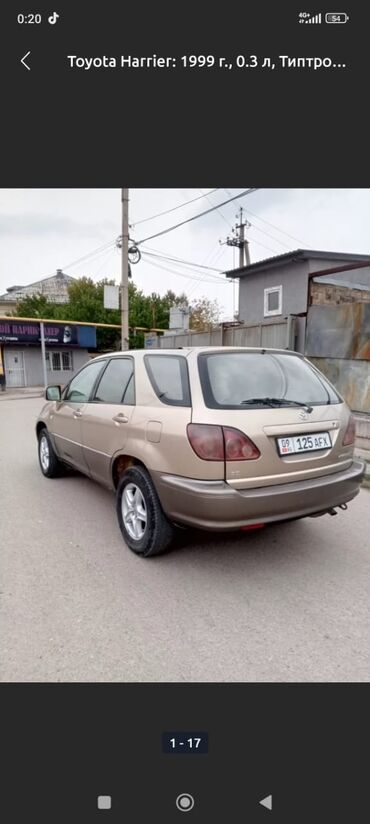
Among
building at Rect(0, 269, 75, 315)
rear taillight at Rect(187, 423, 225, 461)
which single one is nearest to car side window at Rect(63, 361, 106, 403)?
rear taillight at Rect(187, 423, 225, 461)

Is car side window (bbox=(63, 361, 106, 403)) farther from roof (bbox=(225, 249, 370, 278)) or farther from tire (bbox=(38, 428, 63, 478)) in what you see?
roof (bbox=(225, 249, 370, 278))

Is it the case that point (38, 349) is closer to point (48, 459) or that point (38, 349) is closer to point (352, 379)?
point (48, 459)

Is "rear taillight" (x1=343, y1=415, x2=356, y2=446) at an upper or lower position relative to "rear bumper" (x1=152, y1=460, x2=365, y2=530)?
upper

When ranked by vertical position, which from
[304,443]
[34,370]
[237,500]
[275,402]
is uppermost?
[275,402]

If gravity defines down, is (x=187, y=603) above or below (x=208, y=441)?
below

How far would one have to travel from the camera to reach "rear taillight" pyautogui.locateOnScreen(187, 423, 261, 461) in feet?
8.14

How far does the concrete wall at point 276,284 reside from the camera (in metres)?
12.8

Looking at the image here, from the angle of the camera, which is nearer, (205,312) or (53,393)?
(53,393)

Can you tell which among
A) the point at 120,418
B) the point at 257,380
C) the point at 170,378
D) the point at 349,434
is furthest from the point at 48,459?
the point at 349,434

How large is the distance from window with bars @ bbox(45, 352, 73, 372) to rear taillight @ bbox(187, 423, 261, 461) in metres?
26.1

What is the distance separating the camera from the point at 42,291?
46.2 metres

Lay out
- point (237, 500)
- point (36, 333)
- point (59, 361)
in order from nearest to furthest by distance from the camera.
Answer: point (237, 500) < point (36, 333) < point (59, 361)

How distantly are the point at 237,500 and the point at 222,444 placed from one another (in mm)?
351
